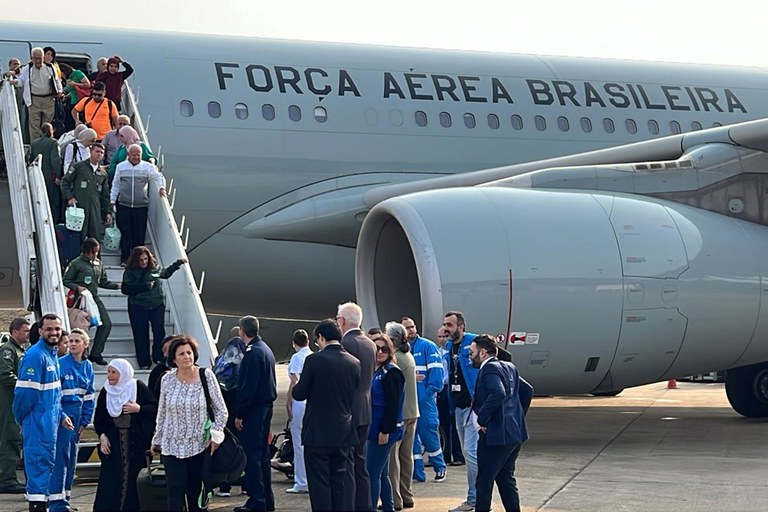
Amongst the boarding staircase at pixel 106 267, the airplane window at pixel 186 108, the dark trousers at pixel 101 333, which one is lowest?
the dark trousers at pixel 101 333

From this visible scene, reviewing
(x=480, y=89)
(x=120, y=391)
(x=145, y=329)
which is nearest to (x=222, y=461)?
(x=120, y=391)

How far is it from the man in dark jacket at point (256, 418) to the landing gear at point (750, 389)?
7.22 metres

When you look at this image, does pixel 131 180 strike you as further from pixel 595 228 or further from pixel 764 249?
pixel 764 249

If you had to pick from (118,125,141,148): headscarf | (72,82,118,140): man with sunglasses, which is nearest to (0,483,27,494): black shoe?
(118,125,141,148): headscarf

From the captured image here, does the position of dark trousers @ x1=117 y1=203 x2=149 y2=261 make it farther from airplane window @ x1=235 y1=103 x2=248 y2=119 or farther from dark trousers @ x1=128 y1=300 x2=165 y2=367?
airplane window @ x1=235 y1=103 x2=248 y2=119

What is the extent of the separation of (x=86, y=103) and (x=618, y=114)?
6615mm

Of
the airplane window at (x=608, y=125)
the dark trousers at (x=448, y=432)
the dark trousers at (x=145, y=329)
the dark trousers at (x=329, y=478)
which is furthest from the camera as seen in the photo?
the airplane window at (x=608, y=125)

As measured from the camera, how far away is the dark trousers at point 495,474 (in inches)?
287

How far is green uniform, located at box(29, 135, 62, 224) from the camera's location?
1062cm

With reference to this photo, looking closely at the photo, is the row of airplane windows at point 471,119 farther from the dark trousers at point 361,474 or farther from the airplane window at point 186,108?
the dark trousers at point 361,474

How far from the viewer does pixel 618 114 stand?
1509 centimetres

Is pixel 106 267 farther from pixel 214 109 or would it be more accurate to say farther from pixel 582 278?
pixel 582 278

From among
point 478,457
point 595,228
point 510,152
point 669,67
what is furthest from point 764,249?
point 478,457

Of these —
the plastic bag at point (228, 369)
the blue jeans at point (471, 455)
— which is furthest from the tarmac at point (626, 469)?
the plastic bag at point (228, 369)
